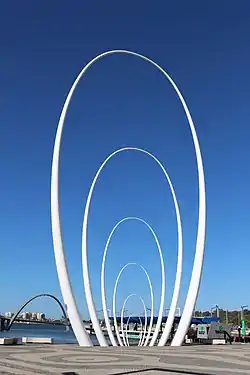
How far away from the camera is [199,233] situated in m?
32.5

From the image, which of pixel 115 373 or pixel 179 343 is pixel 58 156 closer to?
pixel 179 343

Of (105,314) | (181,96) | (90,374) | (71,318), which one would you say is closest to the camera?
(90,374)

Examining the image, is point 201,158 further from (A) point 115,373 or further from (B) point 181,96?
(A) point 115,373

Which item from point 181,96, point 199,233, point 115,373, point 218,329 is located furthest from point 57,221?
point 218,329

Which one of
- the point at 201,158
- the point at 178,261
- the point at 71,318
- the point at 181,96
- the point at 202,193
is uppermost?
the point at 181,96

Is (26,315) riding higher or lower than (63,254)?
higher

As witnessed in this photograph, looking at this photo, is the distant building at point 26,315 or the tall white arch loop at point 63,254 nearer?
the tall white arch loop at point 63,254

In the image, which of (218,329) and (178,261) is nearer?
(178,261)

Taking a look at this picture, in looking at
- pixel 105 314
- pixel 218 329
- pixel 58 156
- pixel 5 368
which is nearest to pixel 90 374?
pixel 5 368

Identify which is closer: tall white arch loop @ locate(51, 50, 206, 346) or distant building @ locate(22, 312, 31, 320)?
tall white arch loop @ locate(51, 50, 206, 346)

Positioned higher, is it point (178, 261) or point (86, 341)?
point (178, 261)

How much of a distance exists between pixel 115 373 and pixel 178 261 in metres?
27.2

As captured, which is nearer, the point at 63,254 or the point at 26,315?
the point at 63,254

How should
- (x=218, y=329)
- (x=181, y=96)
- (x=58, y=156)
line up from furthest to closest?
1. (x=218, y=329)
2. (x=181, y=96)
3. (x=58, y=156)
